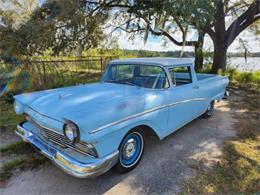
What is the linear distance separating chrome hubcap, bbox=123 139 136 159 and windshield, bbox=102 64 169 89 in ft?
3.13

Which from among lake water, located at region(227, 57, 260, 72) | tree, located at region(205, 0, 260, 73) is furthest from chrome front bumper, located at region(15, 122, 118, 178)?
lake water, located at region(227, 57, 260, 72)

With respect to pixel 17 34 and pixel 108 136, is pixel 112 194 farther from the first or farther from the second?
pixel 17 34

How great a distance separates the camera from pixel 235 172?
2.71m

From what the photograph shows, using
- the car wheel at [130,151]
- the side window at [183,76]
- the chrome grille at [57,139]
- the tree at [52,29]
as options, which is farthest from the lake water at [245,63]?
the chrome grille at [57,139]

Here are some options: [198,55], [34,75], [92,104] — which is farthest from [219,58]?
[92,104]

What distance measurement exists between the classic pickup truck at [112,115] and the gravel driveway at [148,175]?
0.72 feet

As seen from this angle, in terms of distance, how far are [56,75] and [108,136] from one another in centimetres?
603

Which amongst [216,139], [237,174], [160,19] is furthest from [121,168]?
[160,19]

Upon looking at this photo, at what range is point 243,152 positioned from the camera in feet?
10.6

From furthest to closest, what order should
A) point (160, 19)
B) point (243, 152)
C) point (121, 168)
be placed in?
point (160, 19) < point (243, 152) < point (121, 168)

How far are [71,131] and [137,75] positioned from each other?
1.86 meters

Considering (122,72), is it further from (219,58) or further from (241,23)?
(241,23)

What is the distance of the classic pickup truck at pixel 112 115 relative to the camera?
2088mm

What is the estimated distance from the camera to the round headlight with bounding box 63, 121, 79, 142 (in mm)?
2018
